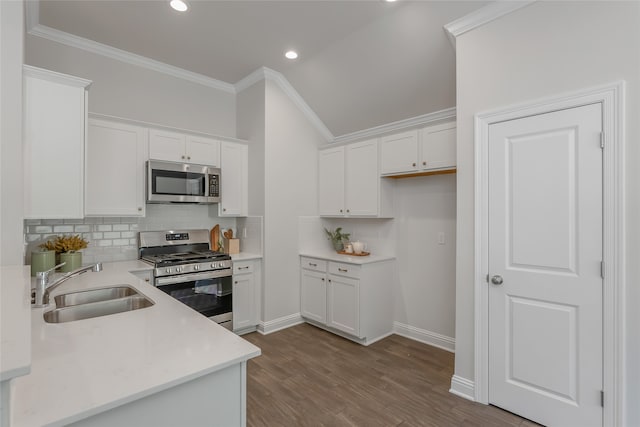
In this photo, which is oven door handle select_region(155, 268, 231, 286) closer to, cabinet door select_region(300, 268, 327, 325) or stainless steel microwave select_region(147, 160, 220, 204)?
stainless steel microwave select_region(147, 160, 220, 204)

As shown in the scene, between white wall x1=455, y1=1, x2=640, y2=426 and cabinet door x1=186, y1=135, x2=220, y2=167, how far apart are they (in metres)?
2.61

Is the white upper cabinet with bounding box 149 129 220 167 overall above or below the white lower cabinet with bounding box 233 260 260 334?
above

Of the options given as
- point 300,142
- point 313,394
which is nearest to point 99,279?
point 313,394

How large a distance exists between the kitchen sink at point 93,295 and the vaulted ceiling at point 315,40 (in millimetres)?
2266

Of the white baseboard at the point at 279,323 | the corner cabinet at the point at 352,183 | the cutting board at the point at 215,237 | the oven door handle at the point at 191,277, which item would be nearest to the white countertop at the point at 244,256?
the oven door handle at the point at 191,277

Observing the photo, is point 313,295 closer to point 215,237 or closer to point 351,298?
point 351,298

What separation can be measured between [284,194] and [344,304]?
1467mm

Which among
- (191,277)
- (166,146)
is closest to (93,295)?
(191,277)

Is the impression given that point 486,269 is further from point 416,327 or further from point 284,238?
point 284,238

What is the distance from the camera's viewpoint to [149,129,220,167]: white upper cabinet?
3.34 meters

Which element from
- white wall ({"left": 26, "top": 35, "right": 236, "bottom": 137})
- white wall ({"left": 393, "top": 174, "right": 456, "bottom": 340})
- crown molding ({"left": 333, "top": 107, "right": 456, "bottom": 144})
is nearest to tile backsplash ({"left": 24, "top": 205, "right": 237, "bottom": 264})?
white wall ({"left": 26, "top": 35, "right": 236, "bottom": 137})

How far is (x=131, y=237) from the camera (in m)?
3.41

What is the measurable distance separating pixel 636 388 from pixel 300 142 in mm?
3633

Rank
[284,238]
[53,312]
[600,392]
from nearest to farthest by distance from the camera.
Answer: [53,312] < [600,392] < [284,238]
